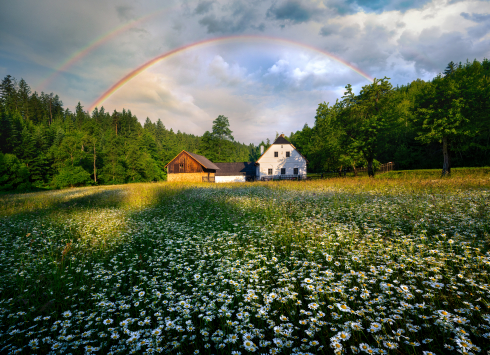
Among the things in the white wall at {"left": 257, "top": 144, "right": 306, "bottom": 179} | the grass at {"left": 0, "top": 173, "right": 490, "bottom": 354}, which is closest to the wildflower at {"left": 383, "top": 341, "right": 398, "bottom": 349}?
the grass at {"left": 0, "top": 173, "right": 490, "bottom": 354}

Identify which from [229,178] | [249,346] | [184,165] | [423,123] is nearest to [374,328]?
[249,346]

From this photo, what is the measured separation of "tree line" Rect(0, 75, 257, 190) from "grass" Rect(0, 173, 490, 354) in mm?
48896

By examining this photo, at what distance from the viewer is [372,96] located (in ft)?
96.1

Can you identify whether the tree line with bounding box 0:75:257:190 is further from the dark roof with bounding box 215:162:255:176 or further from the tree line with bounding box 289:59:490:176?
the tree line with bounding box 289:59:490:176

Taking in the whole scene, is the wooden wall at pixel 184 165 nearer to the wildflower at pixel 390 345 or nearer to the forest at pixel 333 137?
the forest at pixel 333 137

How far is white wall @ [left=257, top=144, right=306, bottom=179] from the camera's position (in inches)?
1657

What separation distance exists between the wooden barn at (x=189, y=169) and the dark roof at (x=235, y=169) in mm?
5280

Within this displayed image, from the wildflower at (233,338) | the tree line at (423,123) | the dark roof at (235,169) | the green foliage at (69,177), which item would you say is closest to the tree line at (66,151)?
the green foliage at (69,177)

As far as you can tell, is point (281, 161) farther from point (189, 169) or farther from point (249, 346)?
point (249, 346)

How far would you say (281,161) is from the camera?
140ft

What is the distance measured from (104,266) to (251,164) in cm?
4753

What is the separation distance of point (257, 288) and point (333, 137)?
35808mm

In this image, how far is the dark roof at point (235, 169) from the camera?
161 feet

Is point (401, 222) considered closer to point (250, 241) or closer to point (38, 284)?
point (250, 241)
